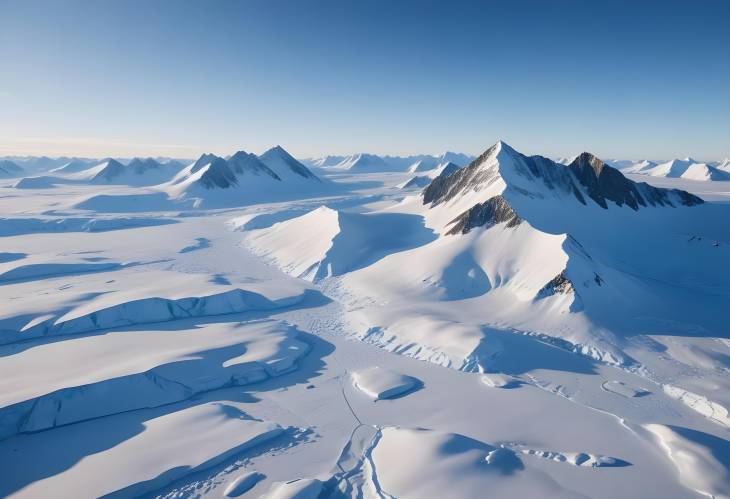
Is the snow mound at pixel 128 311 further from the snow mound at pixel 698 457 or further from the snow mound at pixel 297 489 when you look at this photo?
the snow mound at pixel 698 457

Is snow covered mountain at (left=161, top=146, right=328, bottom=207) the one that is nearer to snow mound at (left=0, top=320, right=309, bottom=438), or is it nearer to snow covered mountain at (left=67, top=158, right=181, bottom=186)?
snow covered mountain at (left=67, top=158, right=181, bottom=186)

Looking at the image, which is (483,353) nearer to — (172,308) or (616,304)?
(616,304)

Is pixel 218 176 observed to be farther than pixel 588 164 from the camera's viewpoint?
Yes

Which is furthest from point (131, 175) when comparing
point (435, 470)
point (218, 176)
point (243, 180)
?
point (435, 470)

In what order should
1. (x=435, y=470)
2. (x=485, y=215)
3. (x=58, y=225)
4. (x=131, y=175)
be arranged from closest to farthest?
1. (x=435, y=470)
2. (x=485, y=215)
3. (x=58, y=225)
4. (x=131, y=175)

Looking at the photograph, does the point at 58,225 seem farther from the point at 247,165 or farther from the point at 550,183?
the point at 550,183

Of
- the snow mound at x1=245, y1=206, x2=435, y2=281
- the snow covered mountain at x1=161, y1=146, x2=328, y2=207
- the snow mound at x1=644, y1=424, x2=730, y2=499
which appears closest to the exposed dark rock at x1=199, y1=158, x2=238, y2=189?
the snow covered mountain at x1=161, y1=146, x2=328, y2=207

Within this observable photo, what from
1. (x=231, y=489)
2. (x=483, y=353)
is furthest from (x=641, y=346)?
(x=231, y=489)
